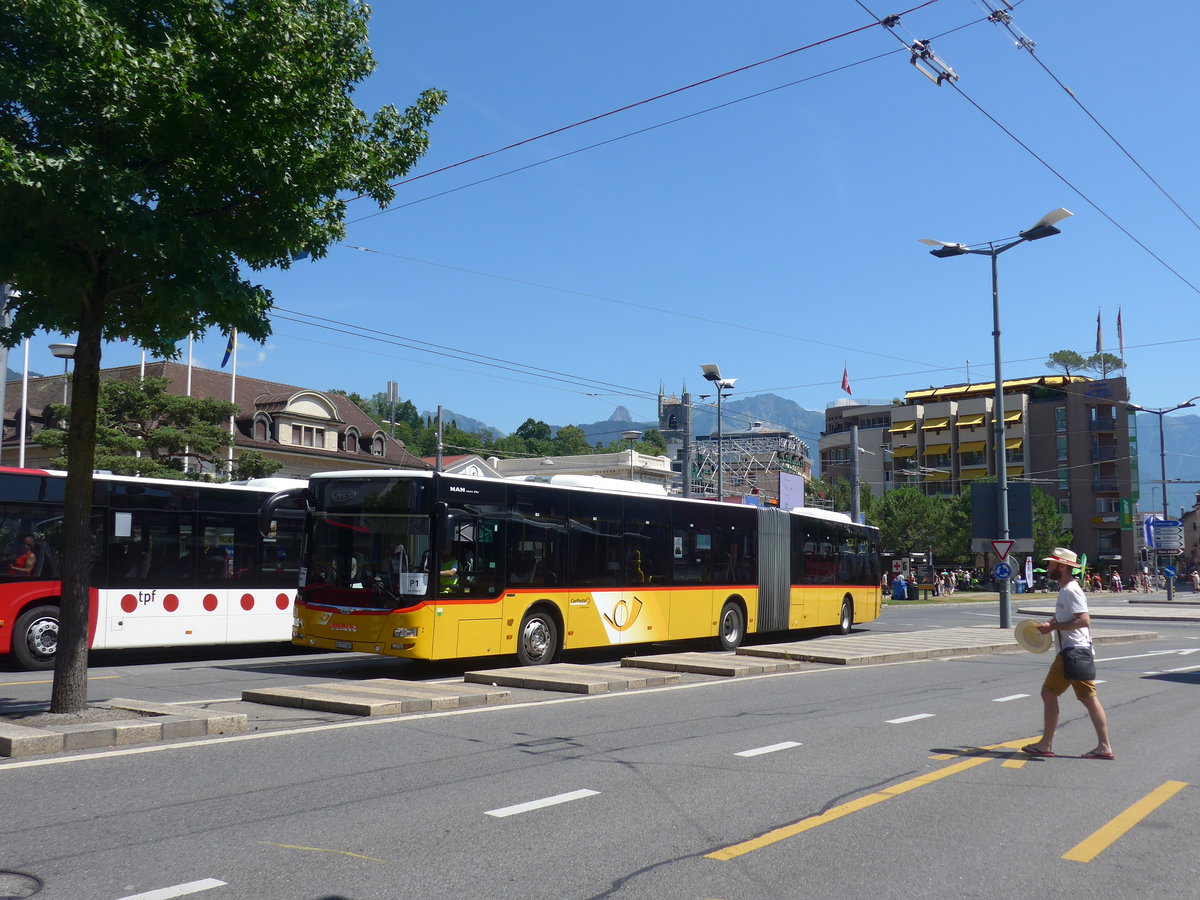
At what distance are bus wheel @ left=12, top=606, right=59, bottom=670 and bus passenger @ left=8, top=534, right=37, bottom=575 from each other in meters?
0.59

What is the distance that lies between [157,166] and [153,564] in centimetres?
907

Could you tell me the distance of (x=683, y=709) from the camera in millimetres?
12180

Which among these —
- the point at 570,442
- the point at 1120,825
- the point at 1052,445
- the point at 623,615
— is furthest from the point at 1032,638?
the point at 570,442

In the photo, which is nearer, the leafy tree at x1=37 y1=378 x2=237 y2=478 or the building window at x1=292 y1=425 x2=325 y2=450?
the leafy tree at x1=37 y1=378 x2=237 y2=478

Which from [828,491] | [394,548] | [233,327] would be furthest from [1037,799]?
[828,491]

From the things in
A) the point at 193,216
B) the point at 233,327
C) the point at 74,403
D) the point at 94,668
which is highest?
the point at 193,216

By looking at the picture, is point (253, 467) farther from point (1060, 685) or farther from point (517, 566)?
point (1060, 685)

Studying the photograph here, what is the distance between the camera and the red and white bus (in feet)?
51.9

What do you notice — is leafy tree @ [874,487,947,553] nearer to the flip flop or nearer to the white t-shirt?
the flip flop

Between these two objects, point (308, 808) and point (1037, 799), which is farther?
point (1037, 799)

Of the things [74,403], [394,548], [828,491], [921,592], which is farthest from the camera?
[828,491]

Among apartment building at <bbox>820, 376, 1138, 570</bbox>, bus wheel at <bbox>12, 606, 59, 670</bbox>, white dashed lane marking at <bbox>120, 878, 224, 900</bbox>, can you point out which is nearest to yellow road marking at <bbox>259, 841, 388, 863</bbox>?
white dashed lane marking at <bbox>120, 878, 224, 900</bbox>

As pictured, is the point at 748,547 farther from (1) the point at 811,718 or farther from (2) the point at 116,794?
(2) the point at 116,794

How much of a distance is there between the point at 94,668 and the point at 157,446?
79.4 feet
